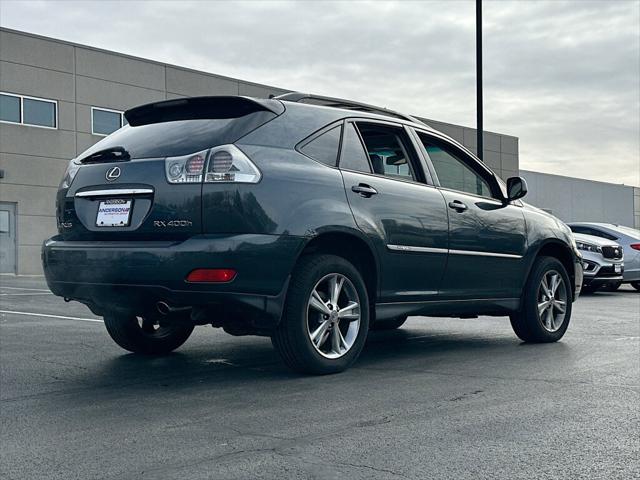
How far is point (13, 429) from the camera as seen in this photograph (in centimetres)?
426

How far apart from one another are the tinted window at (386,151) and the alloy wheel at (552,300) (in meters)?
1.98

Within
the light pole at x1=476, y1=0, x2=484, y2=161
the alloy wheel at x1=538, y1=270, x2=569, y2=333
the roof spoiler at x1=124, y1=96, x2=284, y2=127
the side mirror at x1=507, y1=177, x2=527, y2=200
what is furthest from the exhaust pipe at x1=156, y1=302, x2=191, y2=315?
the light pole at x1=476, y1=0, x2=484, y2=161

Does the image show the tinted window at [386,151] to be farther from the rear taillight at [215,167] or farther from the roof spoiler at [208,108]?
the rear taillight at [215,167]

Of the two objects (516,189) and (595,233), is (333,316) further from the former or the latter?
(595,233)

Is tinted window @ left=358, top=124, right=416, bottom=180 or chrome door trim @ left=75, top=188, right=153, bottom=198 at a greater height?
tinted window @ left=358, top=124, right=416, bottom=180

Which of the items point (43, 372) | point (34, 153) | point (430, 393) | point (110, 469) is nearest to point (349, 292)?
point (430, 393)

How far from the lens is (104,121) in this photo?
104ft

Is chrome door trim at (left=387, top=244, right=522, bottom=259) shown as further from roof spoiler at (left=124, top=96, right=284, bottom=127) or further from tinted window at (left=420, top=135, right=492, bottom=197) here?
roof spoiler at (left=124, top=96, right=284, bottom=127)

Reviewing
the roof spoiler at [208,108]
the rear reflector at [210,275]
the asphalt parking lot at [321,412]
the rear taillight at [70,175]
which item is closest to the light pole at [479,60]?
the asphalt parking lot at [321,412]

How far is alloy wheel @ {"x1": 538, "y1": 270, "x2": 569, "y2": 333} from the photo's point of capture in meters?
7.89

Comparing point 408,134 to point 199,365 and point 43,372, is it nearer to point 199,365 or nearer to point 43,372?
point 199,365

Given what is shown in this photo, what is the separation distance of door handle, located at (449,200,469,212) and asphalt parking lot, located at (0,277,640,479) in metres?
1.17

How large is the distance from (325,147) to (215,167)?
978 mm

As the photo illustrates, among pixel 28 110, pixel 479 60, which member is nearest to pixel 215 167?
pixel 479 60
